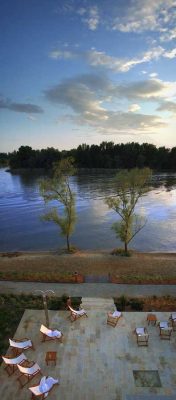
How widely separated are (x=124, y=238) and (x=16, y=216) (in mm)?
34431

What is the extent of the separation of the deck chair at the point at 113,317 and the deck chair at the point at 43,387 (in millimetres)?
5443

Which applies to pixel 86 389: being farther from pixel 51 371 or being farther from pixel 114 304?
pixel 114 304

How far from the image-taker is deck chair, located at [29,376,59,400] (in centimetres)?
1394

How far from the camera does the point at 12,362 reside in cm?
1586

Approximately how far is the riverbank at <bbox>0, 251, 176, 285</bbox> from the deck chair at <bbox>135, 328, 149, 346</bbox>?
8.93m

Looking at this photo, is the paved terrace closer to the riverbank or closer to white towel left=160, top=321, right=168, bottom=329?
white towel left=160, top=321, right=168, bottom=329

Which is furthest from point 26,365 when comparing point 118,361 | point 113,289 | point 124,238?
point 124,238

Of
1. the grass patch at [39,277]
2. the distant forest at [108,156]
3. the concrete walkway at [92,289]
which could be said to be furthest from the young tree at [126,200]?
the distant forest at [108,156]

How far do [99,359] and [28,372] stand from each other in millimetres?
3611

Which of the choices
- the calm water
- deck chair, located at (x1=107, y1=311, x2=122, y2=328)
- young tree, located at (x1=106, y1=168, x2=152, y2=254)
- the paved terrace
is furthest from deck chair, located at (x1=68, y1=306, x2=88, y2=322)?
the calm water

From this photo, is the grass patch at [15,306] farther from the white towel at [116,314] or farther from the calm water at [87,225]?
the calm water at [87,225]

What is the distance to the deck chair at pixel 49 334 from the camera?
704 inches

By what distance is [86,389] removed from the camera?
1456cm

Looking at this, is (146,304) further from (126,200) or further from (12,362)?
(126,200)
